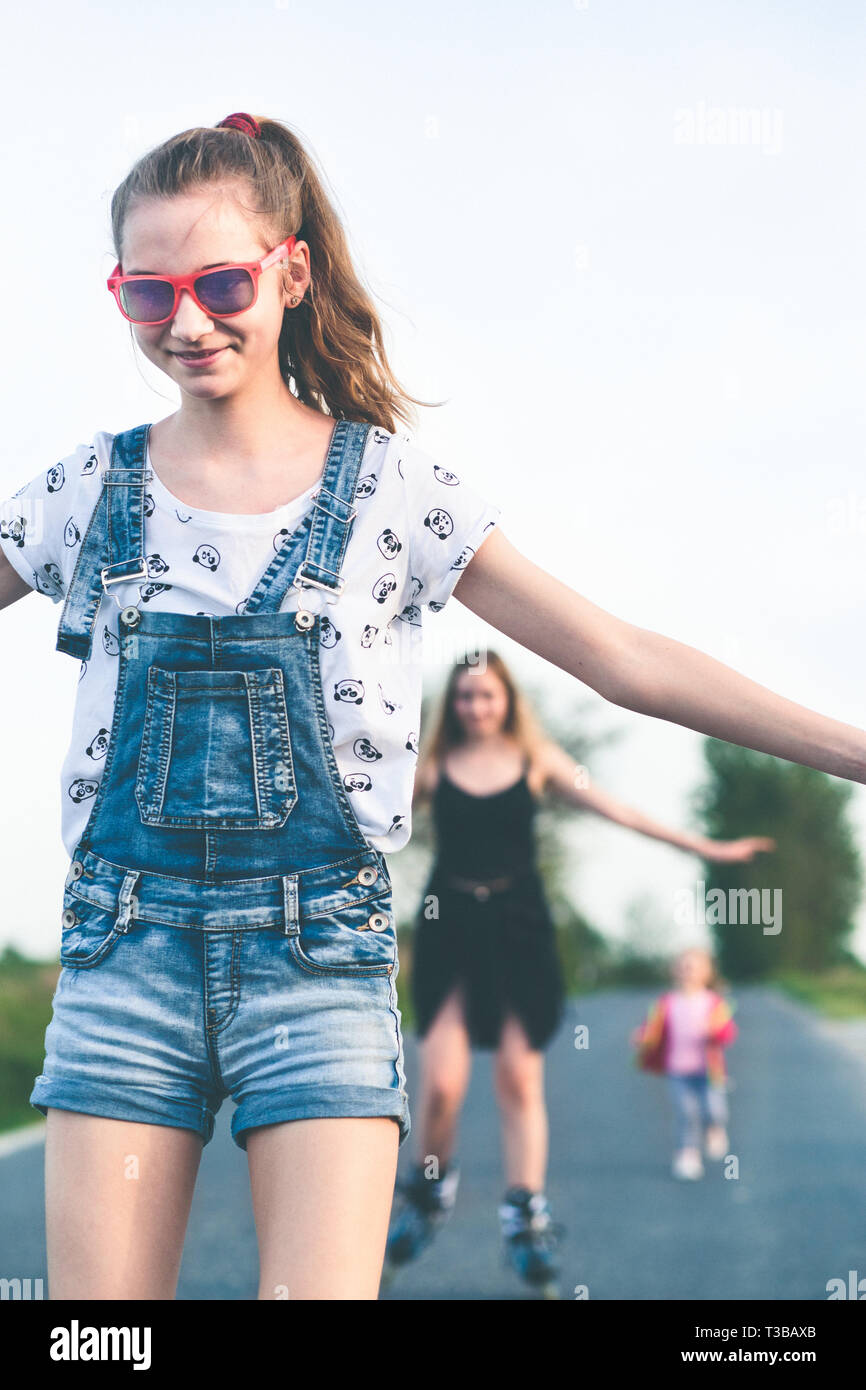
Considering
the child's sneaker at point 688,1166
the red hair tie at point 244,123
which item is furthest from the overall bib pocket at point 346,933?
the child's sneaker at point 688,1166

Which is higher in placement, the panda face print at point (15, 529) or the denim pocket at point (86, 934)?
the panda face print at point (15, 529)

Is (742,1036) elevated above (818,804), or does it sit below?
below

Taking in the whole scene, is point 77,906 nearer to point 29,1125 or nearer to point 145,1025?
point 145,1025

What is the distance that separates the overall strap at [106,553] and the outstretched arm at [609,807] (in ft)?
12.6

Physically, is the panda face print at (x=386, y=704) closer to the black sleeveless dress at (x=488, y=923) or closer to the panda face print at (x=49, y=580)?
the panda face print at (x=49, y=580)

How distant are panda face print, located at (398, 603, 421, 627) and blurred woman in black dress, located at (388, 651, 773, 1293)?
360 centimetres

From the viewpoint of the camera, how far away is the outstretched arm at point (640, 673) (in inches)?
100

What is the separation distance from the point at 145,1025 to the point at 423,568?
0.84m

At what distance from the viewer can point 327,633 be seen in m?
2.40

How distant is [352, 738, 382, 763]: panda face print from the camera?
2.41 m

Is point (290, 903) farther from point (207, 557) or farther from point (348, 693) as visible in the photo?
point (207, 557)

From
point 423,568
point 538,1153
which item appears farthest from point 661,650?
point 538,1153
